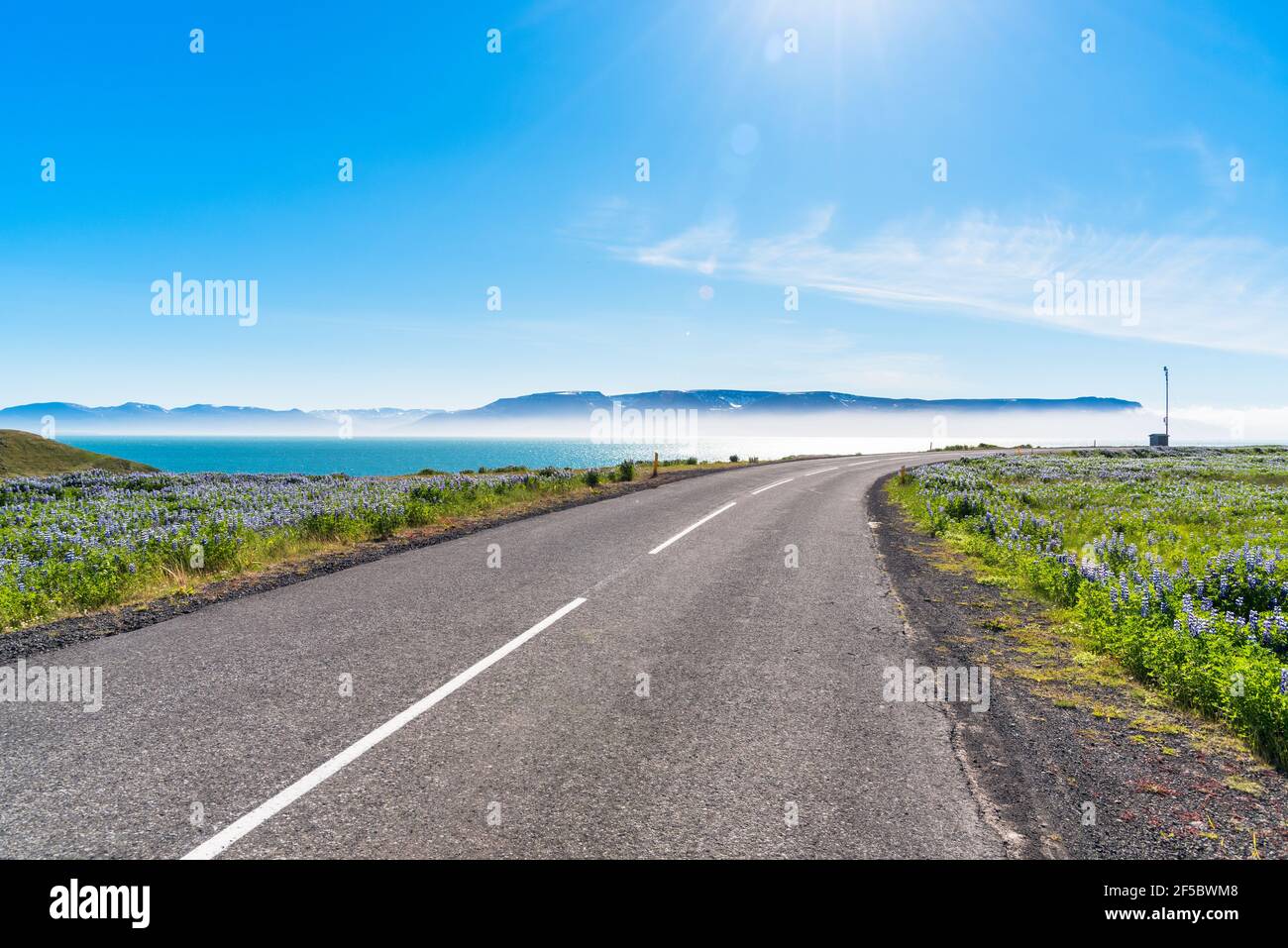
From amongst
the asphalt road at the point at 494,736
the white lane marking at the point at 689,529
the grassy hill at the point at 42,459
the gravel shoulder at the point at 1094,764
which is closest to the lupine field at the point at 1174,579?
the gravel shoulder at the point at 1094,764

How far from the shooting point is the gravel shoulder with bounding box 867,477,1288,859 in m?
3.60

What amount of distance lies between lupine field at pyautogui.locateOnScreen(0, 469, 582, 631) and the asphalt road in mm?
1985

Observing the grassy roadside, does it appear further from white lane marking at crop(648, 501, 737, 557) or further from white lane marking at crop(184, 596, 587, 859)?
white lane marking at crop(184, 596, 587, 859)

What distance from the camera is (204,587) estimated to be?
955cm

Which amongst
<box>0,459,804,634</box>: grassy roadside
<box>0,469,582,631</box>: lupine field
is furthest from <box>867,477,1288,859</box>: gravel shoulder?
<box>0,469,582,631</box>: lupine field

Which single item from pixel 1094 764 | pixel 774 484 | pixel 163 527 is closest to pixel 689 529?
pixel 163 527

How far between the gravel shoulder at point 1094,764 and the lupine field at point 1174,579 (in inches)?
9.9

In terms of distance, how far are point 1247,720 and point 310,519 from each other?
48.4 ft

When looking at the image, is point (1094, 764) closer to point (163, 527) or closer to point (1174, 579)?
point (1174, 579)

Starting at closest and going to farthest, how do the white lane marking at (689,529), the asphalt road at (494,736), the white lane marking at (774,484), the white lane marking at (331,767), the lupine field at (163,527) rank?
the white lane marking at (331,767) → the asphalt road at (494,736) → the lupine field at (163,527) → the white lane marking at (689,529) → the white lane marking at (774,484)

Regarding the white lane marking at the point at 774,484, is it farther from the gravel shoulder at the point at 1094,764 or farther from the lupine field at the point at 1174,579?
the gravel shoulder at the point at 1094,764

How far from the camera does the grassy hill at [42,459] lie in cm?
3080
